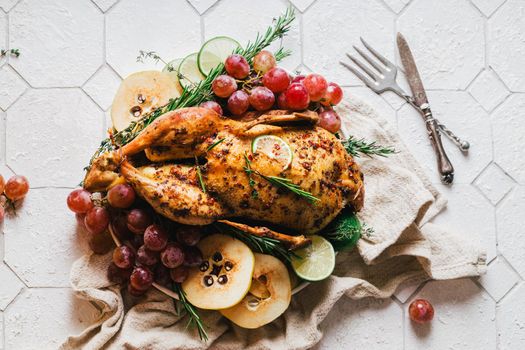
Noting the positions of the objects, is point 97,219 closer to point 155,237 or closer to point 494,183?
point 155,237

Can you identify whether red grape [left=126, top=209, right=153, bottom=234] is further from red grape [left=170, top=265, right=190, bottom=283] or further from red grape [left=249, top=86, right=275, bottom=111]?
red grape [left=249, top=86, right=275, bottom=111]

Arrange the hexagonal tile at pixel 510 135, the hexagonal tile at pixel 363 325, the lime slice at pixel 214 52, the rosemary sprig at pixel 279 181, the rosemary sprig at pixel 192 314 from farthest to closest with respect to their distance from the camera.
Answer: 1. the hexagonal tile at pixel 510 135
2. the hexagonal tile at pixel 363 325
3. the lime slice at pixel 214 52
4. the rosemary sprig at pixel 192 314
5. the rosemary sprig at pixel 279 181

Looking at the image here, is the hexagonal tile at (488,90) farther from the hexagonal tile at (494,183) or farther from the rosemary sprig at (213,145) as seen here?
the rosemary sprig at (213,145)

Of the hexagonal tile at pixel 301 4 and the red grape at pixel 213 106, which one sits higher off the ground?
the hexagonal tile at pixel 301 4

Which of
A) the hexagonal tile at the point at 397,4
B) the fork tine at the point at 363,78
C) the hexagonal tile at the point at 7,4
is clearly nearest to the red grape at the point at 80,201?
the hexagonal tile at the point at 7,4

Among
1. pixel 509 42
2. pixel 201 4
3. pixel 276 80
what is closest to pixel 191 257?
pixel 276 80

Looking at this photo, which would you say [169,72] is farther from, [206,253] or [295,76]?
[206,253]

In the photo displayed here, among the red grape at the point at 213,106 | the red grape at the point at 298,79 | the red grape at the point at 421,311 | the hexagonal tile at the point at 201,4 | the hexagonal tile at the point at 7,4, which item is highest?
the hexagonal tile at the point at 201,4
